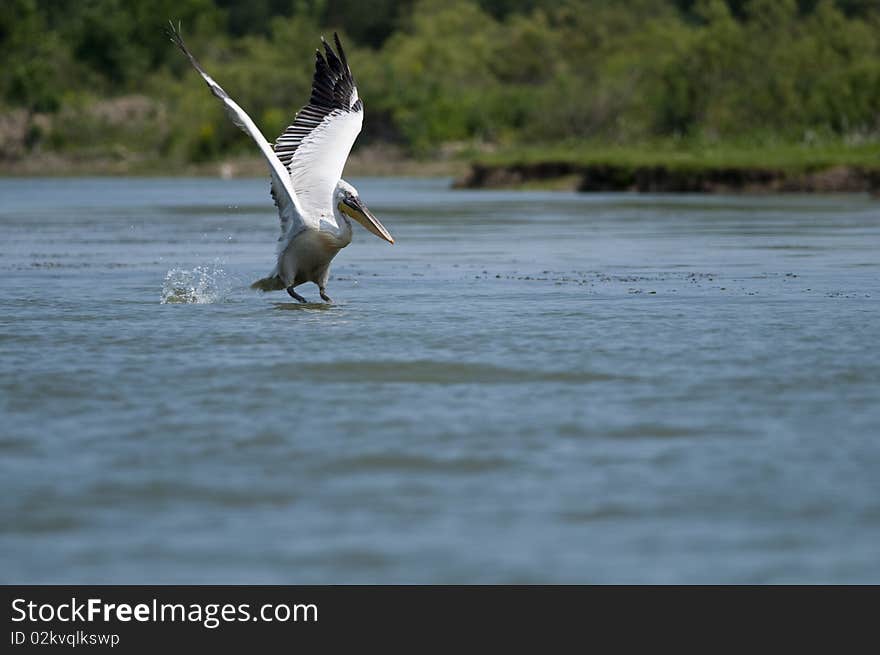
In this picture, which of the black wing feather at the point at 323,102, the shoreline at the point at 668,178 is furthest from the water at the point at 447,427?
the shoreline at the point at 668,178

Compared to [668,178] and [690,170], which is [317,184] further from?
[668,178]

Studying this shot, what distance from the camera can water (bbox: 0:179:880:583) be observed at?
5.36m

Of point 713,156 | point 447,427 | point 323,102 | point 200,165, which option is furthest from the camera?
point 200,165

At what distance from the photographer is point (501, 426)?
23.8ft

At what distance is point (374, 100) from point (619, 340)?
56405mm

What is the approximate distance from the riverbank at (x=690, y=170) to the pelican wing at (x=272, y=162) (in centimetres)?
2170

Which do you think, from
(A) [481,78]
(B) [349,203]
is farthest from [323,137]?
(A) [481,78]

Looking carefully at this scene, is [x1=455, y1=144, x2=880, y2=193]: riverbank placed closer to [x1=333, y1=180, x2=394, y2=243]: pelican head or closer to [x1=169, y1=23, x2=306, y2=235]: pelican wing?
[x1=333, y1=180, x2=394, y2=243]: pelican head

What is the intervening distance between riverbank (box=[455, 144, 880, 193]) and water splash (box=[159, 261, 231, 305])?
749 inches

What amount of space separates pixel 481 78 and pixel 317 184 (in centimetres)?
6558

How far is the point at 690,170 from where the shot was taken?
3547 centimetres

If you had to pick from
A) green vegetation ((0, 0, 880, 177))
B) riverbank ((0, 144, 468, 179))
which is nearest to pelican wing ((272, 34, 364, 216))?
green vegetation ((0, 0, 880, 177))

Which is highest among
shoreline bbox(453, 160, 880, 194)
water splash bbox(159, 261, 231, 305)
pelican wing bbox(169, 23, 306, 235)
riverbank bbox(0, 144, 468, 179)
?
pelican wing bbox(169, 23, 306, 235)

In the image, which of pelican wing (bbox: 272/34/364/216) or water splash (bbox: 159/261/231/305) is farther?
water splash (bbox: 159/261/231/305)
